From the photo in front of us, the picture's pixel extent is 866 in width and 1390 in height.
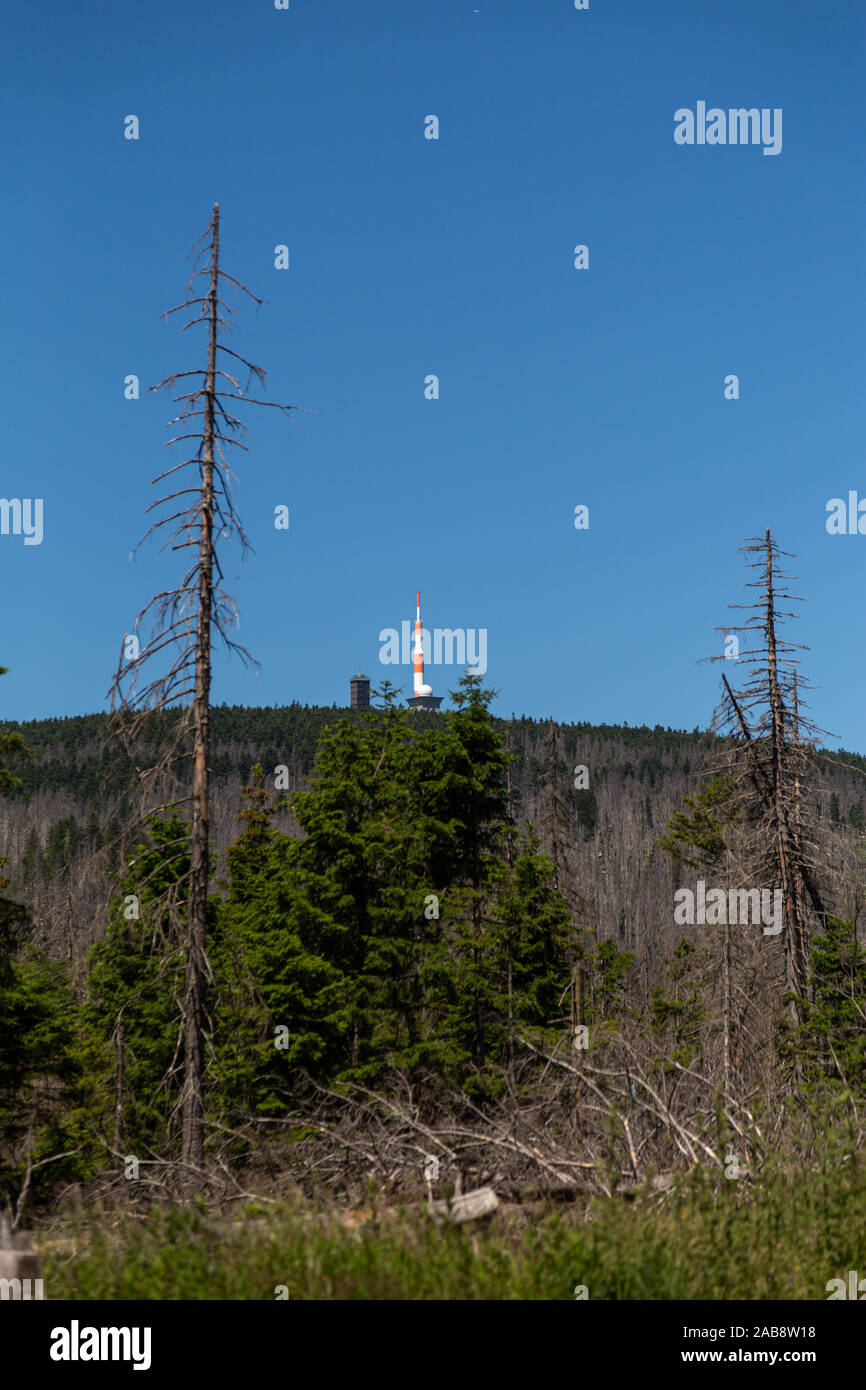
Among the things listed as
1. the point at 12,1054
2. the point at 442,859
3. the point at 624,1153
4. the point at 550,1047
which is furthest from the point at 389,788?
the point at 624,1153

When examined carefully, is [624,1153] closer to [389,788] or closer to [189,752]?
[189,752]

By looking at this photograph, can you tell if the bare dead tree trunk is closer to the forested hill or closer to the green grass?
the green grass

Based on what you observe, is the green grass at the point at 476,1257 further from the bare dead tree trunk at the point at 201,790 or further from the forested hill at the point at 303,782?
the forested hill at the point at 303,782

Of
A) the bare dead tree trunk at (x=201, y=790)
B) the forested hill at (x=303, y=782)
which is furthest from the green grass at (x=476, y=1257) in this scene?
the forested hill at (x=303, y=782)

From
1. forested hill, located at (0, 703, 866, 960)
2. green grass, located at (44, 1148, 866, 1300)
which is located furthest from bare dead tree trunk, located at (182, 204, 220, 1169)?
forested hill, located at (0, 703, 866, 960)

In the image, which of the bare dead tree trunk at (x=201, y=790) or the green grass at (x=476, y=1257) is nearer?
the green grass at (x=476, y=1257)

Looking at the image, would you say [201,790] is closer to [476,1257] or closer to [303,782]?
[476,1257]

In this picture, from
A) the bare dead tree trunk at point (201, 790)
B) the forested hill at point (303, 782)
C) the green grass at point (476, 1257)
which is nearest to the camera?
the green grass at point (476, 1257)
